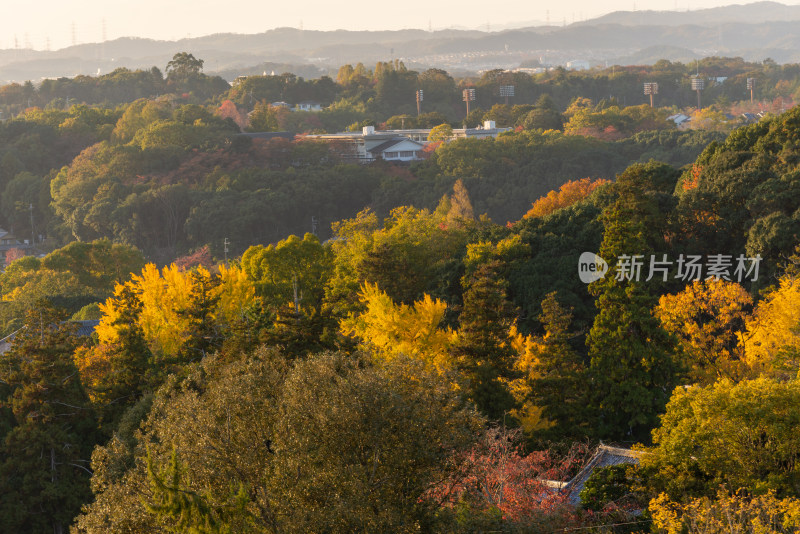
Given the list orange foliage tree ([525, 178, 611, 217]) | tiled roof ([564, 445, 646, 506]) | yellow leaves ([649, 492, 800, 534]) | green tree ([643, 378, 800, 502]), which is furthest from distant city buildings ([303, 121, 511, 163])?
yellow leaves ([649, 492, 800, 534])

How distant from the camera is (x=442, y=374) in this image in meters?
15.4

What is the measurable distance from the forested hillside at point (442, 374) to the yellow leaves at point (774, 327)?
0.07m

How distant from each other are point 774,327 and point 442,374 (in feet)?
27.5

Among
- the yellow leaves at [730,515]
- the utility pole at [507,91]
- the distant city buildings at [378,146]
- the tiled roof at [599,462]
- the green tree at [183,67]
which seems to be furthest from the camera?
the utility pole at [507,91]

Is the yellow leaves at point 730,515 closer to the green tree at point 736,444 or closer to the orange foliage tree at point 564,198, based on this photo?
the green tree at point 736,444

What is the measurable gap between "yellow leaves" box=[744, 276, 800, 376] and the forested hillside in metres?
0.07

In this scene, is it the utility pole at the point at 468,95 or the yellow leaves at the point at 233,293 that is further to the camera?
the utility pole at the point at 468,95

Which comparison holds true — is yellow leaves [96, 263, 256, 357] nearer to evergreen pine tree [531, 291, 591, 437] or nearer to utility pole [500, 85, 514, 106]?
evergreen pine tree [531, 291, 591, 437]

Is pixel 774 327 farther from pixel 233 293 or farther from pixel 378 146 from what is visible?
pixel 378 146

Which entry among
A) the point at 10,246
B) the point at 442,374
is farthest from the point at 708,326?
the point at 10,246

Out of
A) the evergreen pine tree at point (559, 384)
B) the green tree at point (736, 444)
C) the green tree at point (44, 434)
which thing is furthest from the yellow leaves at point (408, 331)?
the green tree at point (736, 444)

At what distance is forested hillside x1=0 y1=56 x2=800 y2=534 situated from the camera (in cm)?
1178

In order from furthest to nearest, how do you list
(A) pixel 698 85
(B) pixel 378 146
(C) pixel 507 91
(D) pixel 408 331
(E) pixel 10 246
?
(A) pixel 698 85, (C) pixel 507 91, (B) pixel 378 146, (E) pixel 10 246, (D) pixel 408 331

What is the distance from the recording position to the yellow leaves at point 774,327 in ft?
61.9
